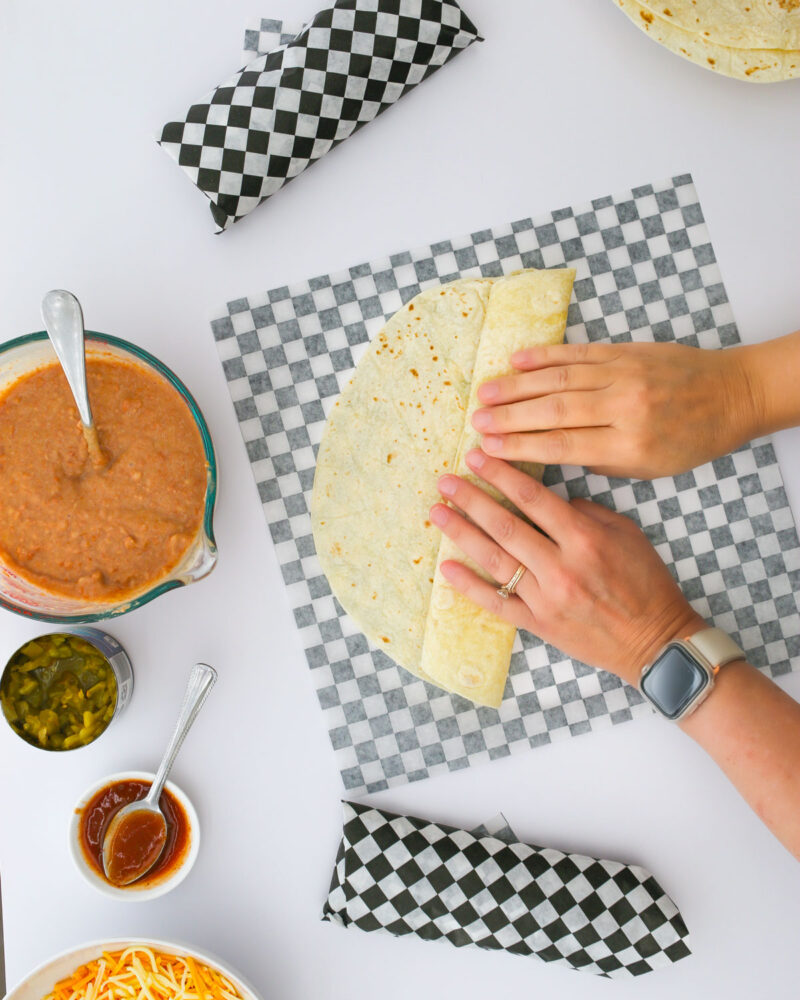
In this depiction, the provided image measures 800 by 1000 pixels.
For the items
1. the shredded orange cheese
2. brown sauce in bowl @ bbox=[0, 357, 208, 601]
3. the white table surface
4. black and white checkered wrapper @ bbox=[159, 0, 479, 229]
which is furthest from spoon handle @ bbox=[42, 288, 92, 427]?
the shredded orange cheese

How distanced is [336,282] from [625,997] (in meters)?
1.67

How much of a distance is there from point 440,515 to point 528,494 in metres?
0.18

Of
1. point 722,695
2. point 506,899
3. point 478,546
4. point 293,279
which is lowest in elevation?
point 506,899

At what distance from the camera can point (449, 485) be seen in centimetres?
161

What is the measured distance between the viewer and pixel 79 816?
166cm

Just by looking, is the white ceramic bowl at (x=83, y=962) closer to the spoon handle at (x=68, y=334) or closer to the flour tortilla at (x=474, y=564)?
the flour tortilla at (x=474, y=564)

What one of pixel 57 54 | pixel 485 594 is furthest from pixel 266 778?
pixel 57 54

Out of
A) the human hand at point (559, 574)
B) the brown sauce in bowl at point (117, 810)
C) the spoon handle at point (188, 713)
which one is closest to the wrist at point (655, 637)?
the human hand at point (559, 574)

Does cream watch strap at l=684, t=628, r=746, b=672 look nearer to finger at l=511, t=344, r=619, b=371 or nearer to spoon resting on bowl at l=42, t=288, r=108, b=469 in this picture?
finger at l=511, t=344, r=619, b=371

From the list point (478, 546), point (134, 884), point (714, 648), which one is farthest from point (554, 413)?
point (134, 884)

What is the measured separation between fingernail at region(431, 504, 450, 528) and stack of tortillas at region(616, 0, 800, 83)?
105 centimetres

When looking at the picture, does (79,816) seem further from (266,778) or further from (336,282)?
(336,282)

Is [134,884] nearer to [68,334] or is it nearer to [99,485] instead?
[99,485]

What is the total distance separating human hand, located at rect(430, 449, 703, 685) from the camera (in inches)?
62.7
